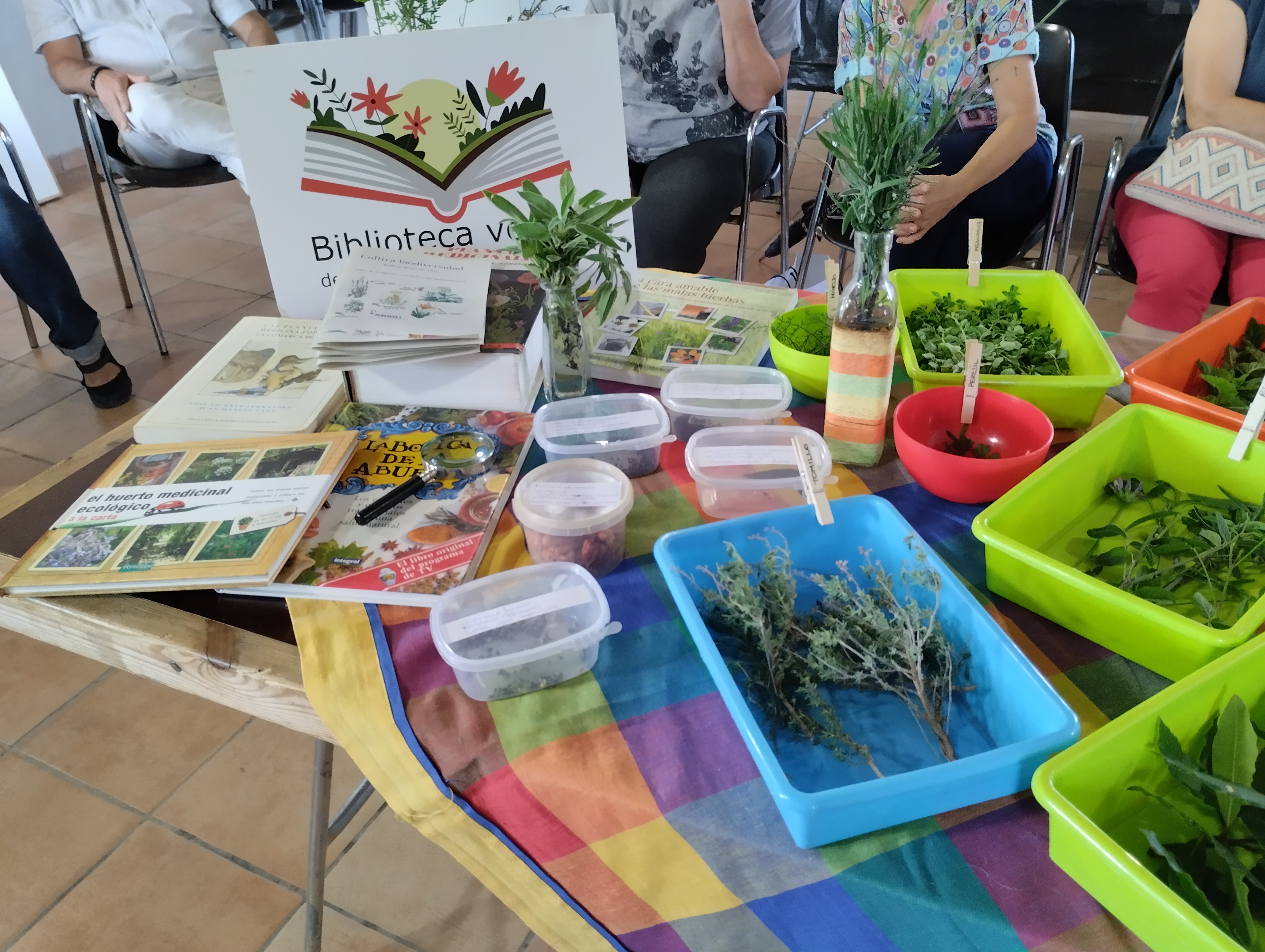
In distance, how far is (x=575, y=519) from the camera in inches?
30.7

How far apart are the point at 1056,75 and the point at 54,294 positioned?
261 centimetres

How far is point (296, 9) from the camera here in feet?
9.25

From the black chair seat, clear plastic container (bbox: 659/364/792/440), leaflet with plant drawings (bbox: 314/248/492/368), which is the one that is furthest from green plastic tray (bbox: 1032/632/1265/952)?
the black chair seat

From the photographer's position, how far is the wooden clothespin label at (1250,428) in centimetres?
78

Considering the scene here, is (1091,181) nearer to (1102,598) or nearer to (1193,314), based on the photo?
(1193,314)

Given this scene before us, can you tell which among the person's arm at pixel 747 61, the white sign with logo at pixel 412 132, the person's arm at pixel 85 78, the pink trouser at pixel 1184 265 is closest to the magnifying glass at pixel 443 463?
the white sign with logo at pixel 412 132

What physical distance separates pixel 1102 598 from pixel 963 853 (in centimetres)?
24

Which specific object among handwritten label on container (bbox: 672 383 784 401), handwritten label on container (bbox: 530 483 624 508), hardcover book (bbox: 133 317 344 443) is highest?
hardcover book (bbox: 133 317 344 443)

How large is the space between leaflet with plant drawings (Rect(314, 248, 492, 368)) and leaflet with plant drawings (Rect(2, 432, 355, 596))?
112 millimetres

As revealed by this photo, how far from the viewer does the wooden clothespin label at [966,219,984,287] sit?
1.05 meters

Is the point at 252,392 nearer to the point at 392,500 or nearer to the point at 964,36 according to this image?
the point at 392,500

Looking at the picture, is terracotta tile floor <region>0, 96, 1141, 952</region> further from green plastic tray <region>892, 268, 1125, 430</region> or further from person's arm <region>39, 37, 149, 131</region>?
person's arm <region>39, 37, 149, 131</region>

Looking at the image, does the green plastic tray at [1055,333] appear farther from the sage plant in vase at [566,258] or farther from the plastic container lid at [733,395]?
the sage plant in vase at [566,258]

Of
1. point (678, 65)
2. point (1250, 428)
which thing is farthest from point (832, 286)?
point (678, 65)
